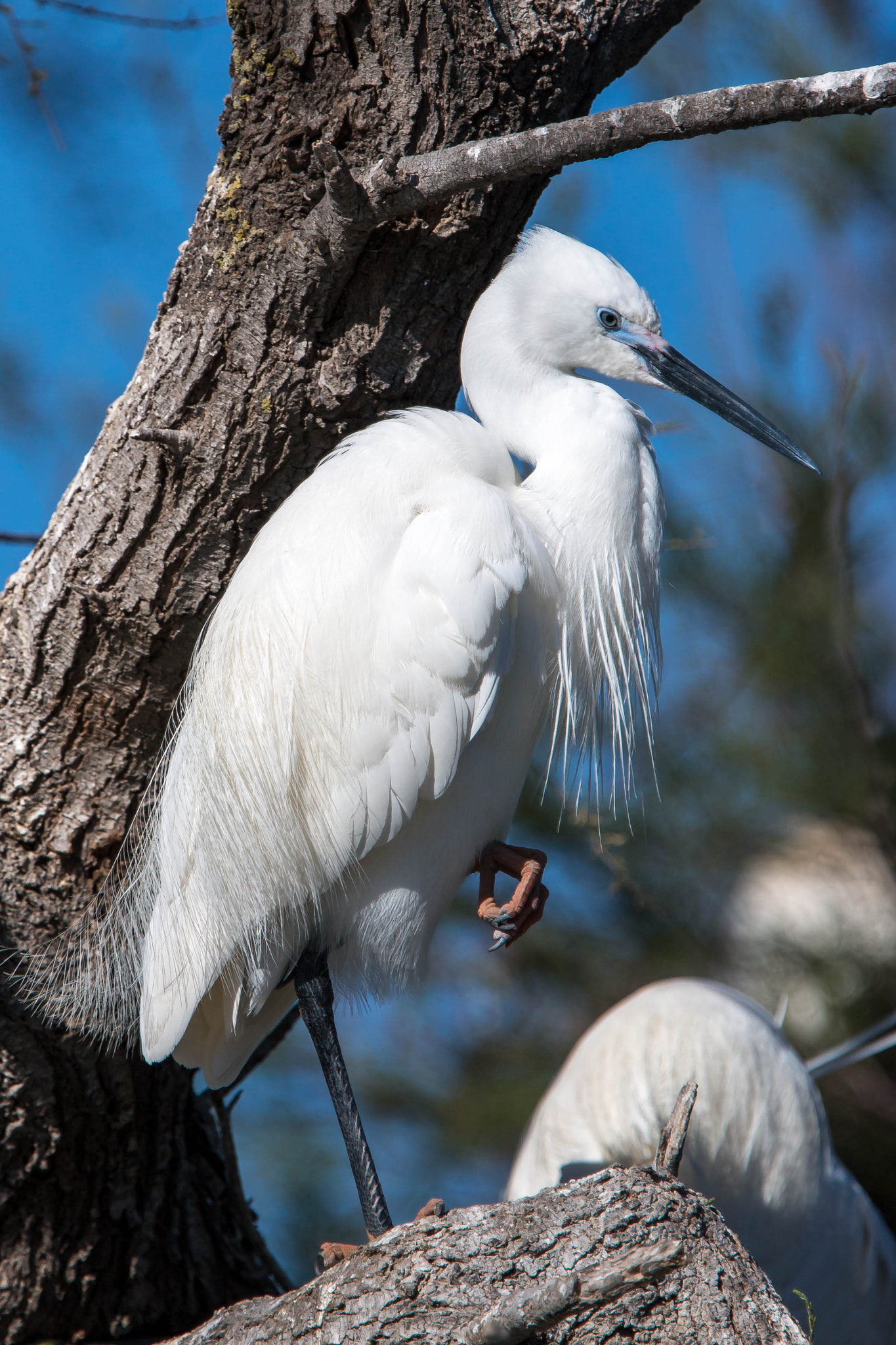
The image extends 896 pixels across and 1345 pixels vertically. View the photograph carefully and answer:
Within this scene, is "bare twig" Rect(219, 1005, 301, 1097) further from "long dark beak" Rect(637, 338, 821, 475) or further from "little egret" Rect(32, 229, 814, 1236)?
"long dark beak" Rect(637, 338, 821, 475)

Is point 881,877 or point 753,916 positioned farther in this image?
point 753,916

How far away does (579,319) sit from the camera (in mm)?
1576

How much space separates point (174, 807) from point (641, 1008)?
124cm

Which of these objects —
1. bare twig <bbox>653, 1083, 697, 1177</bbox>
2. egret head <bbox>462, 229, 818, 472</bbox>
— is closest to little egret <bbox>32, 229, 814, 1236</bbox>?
egret head <bbox>462, 229, 818, 472</bbox>

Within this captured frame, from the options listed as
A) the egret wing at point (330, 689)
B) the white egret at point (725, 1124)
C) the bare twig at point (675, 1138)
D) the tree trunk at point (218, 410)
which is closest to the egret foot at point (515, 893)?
the egret wing at point (330, 689)

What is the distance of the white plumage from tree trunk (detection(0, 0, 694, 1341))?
6 cm

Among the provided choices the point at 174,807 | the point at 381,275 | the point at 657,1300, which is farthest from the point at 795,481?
the point at 657,1300

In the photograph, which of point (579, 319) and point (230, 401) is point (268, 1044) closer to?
point (230, 401)

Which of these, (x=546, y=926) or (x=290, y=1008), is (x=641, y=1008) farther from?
(x=546, y=926)

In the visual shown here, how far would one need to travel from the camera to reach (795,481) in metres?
3.04

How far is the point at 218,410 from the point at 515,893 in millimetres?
777

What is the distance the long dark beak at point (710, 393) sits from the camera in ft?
5.31

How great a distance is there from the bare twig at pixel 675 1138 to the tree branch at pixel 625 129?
103 centimetres

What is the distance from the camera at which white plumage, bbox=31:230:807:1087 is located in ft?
4.59
